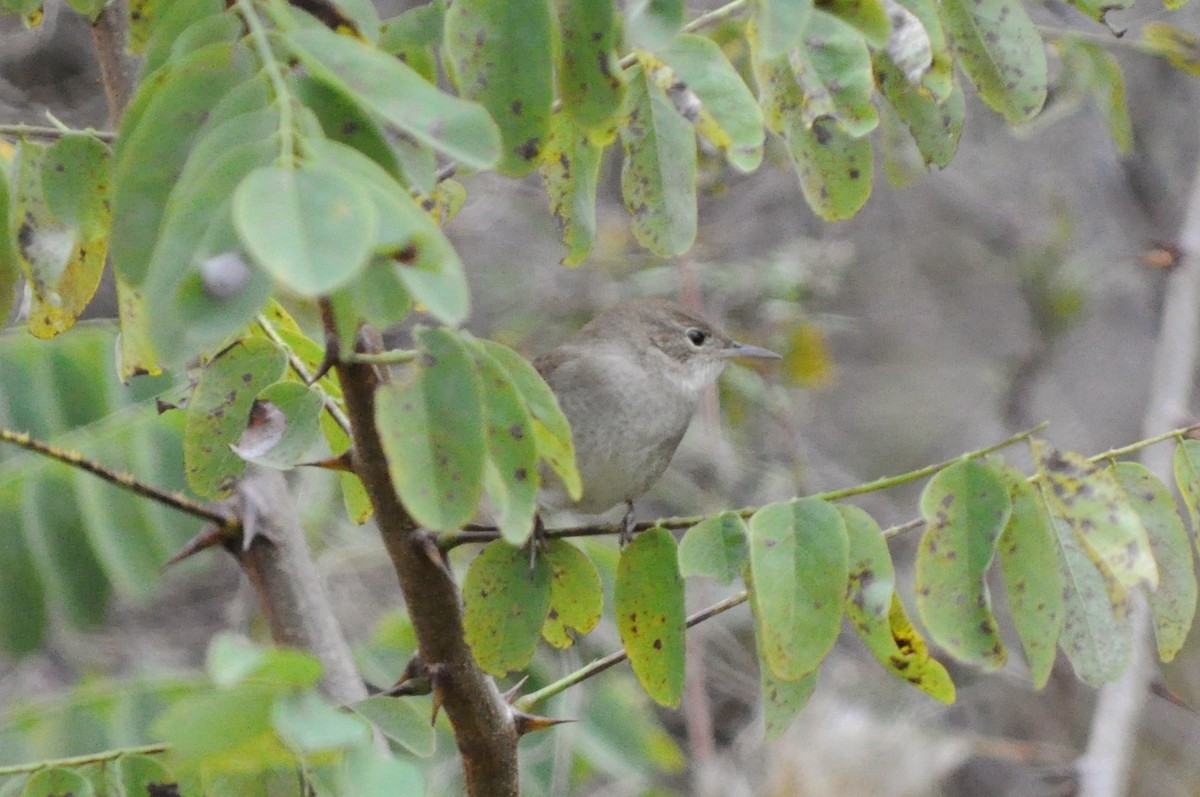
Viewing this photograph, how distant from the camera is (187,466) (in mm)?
2135

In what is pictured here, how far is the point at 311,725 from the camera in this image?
1.38 m

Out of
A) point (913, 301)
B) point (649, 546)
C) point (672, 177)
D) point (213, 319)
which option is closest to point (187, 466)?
point (649, 546)

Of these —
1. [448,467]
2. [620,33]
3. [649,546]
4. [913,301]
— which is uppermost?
[620,33]

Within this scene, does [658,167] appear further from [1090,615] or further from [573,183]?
[1090,615]

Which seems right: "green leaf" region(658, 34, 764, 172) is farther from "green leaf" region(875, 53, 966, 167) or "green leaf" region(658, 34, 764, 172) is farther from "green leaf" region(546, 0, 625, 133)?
"green leaf" region(875, 53, 966, 167)

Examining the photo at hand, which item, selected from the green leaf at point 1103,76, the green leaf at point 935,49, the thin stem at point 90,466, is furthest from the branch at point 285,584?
the green leaf at point 1103,76

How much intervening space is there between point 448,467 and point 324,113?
0.38 m

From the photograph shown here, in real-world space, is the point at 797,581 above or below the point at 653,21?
below

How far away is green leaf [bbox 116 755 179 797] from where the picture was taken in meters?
1.86

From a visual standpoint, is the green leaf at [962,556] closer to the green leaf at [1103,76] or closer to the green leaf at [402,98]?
the green leaf at [402,98]

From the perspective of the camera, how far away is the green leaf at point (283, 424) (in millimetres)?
1903

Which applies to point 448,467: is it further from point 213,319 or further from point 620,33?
point 620,33

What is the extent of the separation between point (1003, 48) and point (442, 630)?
1.18 metres

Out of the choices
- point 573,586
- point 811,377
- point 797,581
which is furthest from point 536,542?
point 811,377
